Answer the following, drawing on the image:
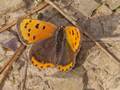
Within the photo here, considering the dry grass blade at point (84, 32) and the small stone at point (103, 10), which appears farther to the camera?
the small stone at point (103, 10)

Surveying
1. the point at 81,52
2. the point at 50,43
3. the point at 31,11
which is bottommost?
the point at 81,52

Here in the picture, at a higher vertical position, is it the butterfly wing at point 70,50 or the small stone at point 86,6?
the small stone at point 86,6

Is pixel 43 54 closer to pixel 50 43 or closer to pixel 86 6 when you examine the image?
pixel 50 43

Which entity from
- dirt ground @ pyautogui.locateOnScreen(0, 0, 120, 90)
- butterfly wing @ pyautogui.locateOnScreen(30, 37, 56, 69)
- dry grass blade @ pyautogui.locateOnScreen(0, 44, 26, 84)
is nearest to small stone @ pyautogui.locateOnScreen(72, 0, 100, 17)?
dirt ground @ pyautogui.locateOnScreen(0, 0, 120, 90)

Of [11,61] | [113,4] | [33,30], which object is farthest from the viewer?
[113,4]

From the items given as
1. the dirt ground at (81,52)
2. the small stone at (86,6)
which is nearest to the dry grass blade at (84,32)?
the dirt ground at (81,52)

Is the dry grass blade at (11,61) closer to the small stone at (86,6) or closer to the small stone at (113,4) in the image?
the small stone at (86,6)

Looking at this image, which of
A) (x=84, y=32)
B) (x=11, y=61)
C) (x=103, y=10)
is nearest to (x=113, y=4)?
(x=103, y=10)
